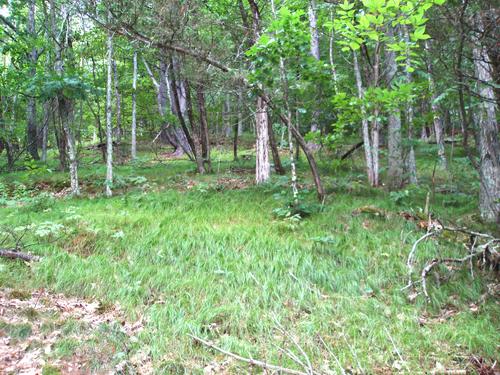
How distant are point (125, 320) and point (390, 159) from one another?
20.2 feet

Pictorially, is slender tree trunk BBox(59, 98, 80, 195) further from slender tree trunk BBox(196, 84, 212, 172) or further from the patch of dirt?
the patch of dirt

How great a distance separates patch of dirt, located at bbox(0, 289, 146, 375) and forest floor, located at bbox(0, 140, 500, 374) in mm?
15

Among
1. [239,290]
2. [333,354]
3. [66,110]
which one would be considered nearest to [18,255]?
[239,290]

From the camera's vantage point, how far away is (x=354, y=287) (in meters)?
4.55

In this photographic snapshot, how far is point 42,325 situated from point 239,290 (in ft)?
6.82

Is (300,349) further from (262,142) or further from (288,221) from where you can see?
(262,142)

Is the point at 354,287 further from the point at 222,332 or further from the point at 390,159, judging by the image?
the point at 390,159

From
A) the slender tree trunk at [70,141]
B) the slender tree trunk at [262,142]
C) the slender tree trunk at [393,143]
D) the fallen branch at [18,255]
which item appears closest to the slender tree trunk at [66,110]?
the slender tree trunk at [70,141]

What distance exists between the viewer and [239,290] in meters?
4.50

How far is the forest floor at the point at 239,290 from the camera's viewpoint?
339cm

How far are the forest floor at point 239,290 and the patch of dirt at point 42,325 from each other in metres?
0.02

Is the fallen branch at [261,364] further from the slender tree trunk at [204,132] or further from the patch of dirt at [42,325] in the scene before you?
the slender tree trunk at [204,132]

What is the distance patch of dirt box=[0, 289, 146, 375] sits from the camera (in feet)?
10.7

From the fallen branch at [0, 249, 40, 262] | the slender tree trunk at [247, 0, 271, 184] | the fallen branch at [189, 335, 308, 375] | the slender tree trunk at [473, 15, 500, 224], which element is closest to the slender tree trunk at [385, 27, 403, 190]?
the slender tree trunk at [473, 15, 500, 224]
